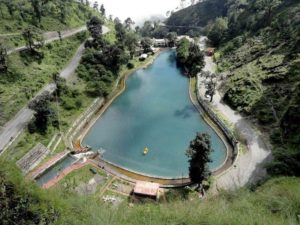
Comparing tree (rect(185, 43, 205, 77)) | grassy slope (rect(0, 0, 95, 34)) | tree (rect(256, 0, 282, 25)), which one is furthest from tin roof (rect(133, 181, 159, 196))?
tree (rect(256, 0, 282, 25))

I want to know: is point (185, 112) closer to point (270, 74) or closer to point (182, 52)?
point (270, 74)

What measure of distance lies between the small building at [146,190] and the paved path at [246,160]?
815cm

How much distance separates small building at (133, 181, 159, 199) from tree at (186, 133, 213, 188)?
17.1 feet

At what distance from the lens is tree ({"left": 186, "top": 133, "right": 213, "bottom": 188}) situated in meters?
40.3

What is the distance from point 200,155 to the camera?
133 feet

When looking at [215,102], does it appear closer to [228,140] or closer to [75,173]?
[228,140]

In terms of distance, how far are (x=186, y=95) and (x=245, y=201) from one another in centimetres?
5236

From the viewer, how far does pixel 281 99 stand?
57531mm

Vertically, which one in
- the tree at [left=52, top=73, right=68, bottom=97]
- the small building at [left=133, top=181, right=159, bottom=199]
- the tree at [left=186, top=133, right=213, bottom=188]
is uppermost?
the tree at [left=52, top=73, right=68, bottom=97]

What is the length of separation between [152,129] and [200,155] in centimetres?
2138

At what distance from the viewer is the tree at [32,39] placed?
2761 inches

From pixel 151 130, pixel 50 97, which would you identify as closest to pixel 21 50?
pixel 50 97

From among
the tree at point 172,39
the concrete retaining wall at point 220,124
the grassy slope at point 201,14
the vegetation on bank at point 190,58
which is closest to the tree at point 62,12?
the vegetation on bank at point 190,58

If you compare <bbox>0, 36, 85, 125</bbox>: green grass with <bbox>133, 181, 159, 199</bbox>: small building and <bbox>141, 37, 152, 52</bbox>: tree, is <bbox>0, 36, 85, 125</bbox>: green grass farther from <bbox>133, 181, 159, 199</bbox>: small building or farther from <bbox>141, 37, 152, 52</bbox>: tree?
<bbox>141, 37, 152, 52</bbox>: tree
